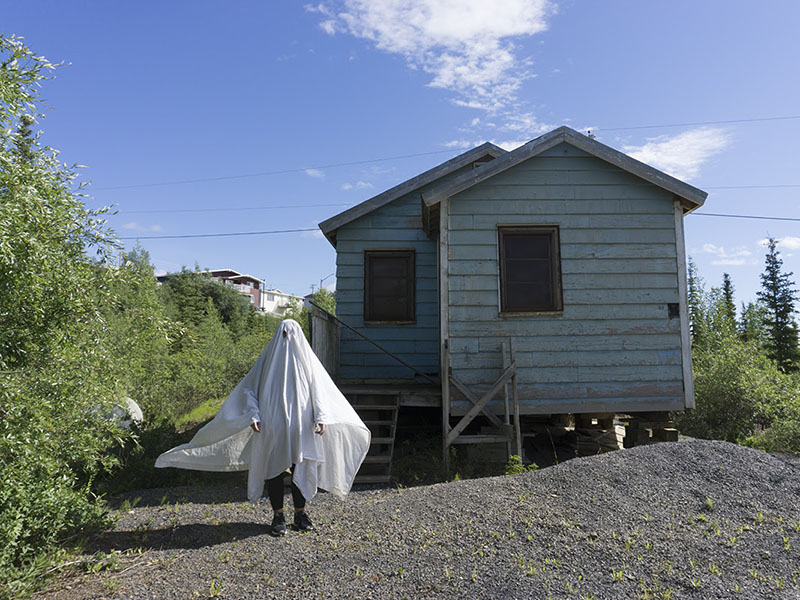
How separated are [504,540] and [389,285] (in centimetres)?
639

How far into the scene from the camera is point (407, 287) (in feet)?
34.2

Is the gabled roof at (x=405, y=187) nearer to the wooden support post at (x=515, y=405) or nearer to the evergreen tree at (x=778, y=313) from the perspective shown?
the wooden support post at (x=515, y=405)

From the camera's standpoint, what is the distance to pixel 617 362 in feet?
26.6

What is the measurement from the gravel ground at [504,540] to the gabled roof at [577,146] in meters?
3.87

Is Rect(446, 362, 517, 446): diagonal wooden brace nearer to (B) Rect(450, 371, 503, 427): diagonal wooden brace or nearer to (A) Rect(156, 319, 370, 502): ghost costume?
(B) Rect(450, 371, 503, 427): diagonal wooden brace

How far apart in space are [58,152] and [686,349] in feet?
26.8

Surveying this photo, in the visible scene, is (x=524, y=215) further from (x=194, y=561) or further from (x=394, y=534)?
(x=194, y=561)

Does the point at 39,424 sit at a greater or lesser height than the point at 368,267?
lesser

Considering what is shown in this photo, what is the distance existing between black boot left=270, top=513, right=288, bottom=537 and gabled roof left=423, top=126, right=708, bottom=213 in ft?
15.9

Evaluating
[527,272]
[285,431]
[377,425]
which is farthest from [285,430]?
[527,272]

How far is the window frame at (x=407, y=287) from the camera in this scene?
10.3m

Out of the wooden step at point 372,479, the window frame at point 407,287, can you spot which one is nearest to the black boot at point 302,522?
the wooden step at point 372,479

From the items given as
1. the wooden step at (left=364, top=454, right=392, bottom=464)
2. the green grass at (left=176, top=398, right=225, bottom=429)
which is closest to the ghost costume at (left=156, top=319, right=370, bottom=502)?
the wooden step at (left=364, top=454, right=392, bottom=464)

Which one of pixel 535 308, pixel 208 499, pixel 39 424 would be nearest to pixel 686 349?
pixel 535 308
